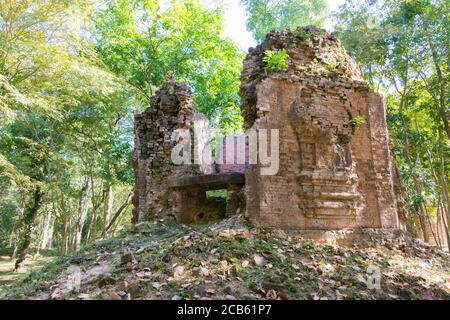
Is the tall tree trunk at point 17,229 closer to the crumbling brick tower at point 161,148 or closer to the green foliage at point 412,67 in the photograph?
the crumbling brick tower at point 161,148

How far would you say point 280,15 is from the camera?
20625mm

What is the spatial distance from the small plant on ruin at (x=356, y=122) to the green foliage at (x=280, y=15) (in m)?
14.1

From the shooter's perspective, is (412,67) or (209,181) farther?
(412,67)

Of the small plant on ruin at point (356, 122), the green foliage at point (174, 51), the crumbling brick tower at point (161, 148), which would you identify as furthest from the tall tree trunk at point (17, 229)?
the small plant on ruin at point (356, 122)

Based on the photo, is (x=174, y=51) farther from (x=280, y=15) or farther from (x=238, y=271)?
(x=238, y=271)

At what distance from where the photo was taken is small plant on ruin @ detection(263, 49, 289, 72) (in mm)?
7297

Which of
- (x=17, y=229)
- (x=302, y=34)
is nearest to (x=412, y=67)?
(x=302, y=34)

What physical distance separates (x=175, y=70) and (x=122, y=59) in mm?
2395

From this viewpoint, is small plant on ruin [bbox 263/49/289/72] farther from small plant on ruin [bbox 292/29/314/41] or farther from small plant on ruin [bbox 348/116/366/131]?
small plant on ruin [bbox 348/116/366/131]

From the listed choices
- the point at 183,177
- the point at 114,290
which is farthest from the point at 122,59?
the point at 114,290

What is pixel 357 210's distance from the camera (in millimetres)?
7066

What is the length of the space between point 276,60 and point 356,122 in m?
2.21

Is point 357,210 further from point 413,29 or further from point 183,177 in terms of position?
point 413,29

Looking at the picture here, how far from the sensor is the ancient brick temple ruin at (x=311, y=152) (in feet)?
22.1
